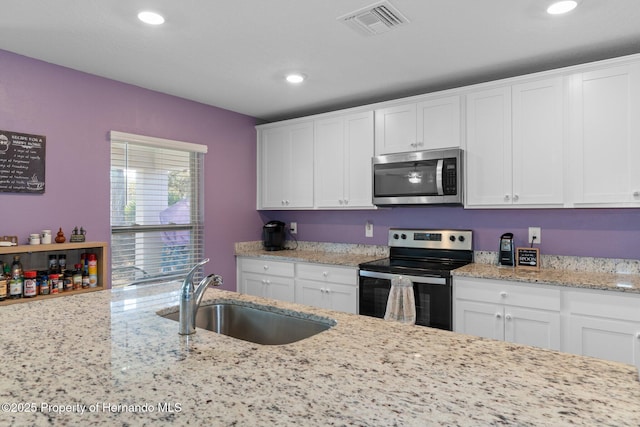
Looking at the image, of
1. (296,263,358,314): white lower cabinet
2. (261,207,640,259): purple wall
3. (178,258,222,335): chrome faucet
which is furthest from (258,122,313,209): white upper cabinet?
(178,258,222,335): chrome faucet

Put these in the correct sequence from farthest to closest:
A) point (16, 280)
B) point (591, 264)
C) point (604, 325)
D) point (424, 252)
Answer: point (424, 252), point (591, 264), point (16, 280), point (604, 325)

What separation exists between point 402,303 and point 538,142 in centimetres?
190

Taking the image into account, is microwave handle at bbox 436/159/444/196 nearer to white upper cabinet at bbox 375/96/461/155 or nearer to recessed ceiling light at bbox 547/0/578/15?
white upper cabinet at bbox 375/96/461/155

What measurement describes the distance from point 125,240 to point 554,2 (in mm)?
3330

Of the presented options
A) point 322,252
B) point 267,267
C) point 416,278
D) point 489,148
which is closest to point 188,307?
point 416,278

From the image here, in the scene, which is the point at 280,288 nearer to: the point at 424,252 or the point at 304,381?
the point at 424,252

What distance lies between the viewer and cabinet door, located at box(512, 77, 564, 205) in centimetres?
269

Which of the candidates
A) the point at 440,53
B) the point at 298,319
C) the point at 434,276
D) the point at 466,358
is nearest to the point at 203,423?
the point at 466,358

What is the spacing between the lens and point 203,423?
0.78m

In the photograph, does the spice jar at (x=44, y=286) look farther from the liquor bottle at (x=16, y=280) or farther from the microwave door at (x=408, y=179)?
the microwave door at (x=408, y=179)

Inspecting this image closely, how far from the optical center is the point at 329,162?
384cm

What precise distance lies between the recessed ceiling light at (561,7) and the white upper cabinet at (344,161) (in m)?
1.67

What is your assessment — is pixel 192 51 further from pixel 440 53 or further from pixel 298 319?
pixel 298 319

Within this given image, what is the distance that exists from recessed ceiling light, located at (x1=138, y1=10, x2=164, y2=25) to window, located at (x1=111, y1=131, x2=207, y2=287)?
1.20 m
